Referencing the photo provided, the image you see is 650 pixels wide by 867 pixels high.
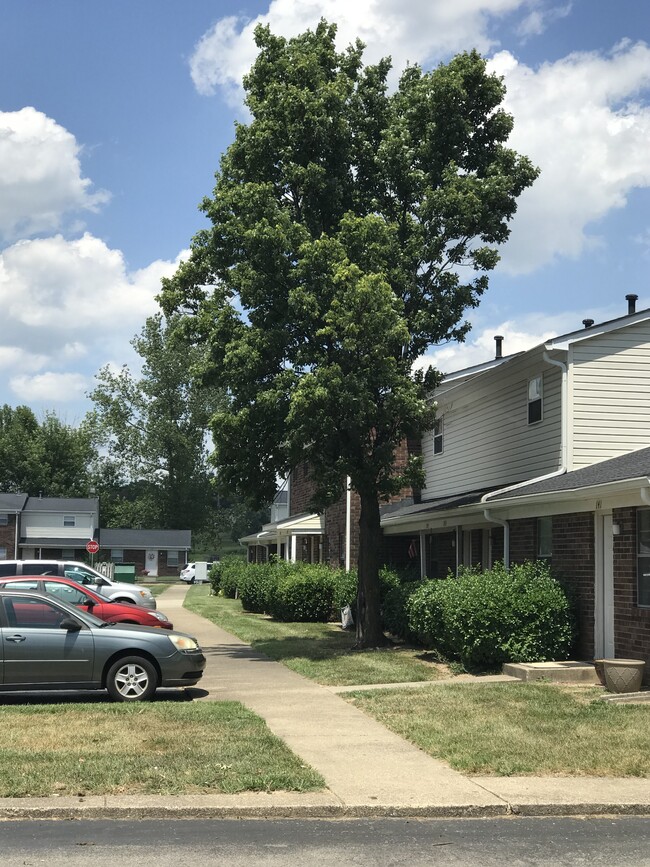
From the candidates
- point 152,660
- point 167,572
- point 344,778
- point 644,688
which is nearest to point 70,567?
point 152,660

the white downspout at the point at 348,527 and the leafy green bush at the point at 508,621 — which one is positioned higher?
the white downspout at the point at 348,527

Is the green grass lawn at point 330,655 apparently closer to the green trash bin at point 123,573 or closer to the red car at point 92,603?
the red car at point 92,603

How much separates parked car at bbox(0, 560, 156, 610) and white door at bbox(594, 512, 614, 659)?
12.2 meters

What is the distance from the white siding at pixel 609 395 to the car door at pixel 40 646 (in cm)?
925

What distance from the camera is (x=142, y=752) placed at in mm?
9219

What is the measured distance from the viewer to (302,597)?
86.5 ft

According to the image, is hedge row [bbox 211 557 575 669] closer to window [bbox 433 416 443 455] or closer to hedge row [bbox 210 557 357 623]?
hedge row [bbox 210 557 357 623]

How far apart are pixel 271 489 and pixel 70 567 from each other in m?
8.33

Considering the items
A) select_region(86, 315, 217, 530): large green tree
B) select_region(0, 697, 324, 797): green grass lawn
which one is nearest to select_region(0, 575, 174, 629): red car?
select_region(0, 697, 324, 797): green grass lawn

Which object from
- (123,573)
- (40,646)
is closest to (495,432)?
(40,646)

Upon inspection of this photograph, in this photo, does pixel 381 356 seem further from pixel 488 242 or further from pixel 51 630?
pixel 51 630

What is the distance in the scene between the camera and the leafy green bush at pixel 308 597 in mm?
26359

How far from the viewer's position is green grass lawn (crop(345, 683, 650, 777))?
8.86 metres

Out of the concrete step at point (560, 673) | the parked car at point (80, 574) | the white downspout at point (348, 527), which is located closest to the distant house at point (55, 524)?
the parked car at point (80, 574)
